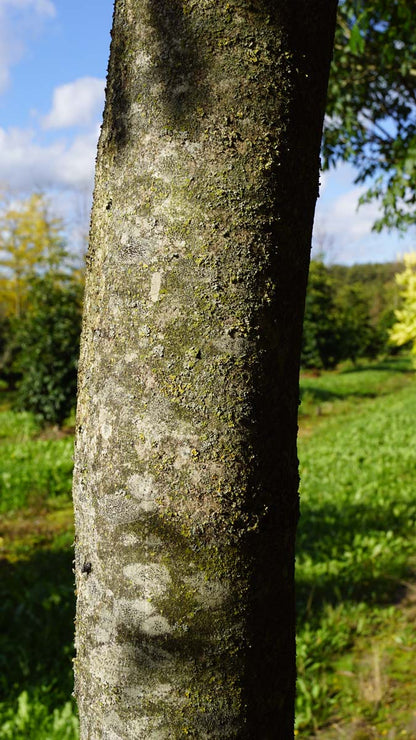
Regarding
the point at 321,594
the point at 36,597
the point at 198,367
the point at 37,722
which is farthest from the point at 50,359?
the point at 198,367

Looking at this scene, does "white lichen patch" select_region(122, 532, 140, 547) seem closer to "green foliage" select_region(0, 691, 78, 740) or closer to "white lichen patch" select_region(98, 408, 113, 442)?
"white lichen patch" select_region(98, 408, 113, 442)

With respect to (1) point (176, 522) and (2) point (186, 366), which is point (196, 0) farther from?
(1) point (176, 522)

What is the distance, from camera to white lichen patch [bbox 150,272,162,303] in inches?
38.3

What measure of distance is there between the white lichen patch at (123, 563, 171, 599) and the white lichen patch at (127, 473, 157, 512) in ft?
0.32

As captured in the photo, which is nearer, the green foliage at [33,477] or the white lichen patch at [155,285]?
the white lichen patch at [155,285]

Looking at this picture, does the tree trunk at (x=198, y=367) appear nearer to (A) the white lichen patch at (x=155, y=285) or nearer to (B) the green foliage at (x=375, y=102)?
(A) the white lichen patch at (x=155, y=285)

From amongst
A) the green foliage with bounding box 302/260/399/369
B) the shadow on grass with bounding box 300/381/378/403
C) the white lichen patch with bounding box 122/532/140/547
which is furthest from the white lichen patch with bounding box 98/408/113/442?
the green foliage with bounding box 302/260/399/369

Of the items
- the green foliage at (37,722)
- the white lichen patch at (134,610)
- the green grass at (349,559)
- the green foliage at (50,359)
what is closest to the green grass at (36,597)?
the green foliage at (37,722)

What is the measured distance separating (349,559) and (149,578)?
5212 millimetres

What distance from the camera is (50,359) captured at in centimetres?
1271

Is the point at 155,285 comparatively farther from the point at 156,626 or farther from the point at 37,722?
the point at 37,722

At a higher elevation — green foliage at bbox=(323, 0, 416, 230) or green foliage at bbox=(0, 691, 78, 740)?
green foliage at bbox=(323, 0, 416, 230)

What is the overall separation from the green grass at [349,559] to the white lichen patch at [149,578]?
3099 mm

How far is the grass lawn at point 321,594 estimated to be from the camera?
11.7 ft
